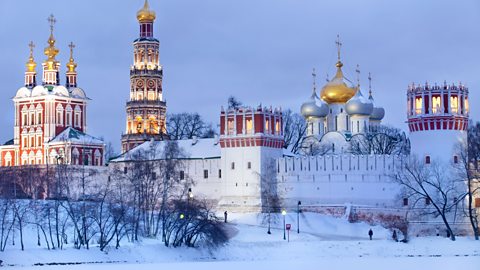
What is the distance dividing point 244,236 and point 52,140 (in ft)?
96.9

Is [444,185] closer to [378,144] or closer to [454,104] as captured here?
[454,104]

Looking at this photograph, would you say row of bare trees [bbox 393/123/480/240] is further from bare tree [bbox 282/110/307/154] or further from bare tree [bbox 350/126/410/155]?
bare tree [bbox 282/110/307/154]

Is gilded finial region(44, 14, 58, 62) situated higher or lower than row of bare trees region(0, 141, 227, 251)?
higher

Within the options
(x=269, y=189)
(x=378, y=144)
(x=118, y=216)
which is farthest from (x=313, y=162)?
(x=118, y=216)

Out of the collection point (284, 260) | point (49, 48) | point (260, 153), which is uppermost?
point (49, 48)

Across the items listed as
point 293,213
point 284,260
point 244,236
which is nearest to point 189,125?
point 293,213

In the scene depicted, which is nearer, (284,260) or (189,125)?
(284,260)

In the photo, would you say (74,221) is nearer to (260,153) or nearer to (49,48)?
(260,153)

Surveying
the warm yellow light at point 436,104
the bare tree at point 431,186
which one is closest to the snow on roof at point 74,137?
the bare tree at point 431,186

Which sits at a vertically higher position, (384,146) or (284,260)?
(384,146)

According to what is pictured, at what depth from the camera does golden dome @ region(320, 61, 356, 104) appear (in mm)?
99188

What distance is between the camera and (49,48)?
10700 cm

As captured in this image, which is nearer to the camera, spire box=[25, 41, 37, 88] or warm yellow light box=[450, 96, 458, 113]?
warm yellow light box=[450, 96, 458, 113]

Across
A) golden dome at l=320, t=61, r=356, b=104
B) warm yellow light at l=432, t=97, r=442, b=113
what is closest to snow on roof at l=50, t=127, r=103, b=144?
golden dome at l=320, t=61, r=356, b=104
